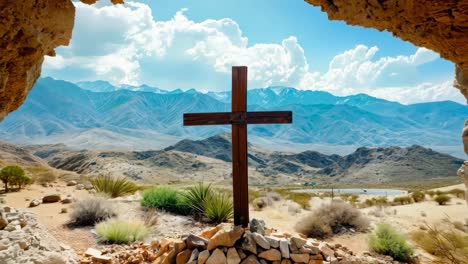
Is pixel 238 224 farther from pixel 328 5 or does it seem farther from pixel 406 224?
pixel 406 224

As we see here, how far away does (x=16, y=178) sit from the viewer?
49.5 feet

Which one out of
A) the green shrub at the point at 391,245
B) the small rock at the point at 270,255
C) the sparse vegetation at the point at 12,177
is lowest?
the green shrub at the point at 391,245

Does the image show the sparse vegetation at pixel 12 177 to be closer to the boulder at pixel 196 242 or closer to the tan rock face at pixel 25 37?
A: the tan rock face at pixel 25 37

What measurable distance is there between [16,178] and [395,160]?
112 meters

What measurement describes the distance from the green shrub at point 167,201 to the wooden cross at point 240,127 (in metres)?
4.58

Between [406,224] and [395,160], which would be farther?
[395,160]

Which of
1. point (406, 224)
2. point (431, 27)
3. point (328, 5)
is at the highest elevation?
point (328, 5)

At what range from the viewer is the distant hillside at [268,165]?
76062 mm

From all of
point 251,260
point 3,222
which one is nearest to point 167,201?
point 3,222

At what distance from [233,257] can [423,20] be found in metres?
4.80

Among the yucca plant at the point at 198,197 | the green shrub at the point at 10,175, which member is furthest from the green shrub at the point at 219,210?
the green shrub at the point at 10,175

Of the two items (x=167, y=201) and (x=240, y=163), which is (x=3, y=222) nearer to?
(x=240, y=163)

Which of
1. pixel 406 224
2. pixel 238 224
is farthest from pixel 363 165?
pixel 238 224

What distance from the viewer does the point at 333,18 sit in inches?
225
